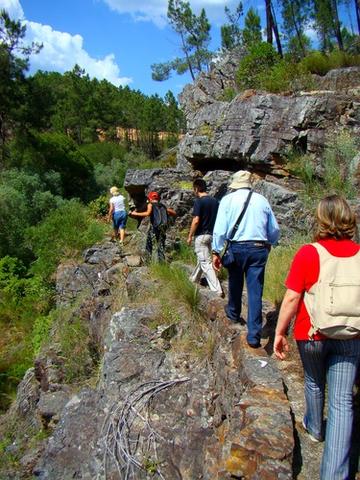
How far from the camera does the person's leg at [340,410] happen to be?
8.26 feet

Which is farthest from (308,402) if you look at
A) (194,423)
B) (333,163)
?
(333,163)

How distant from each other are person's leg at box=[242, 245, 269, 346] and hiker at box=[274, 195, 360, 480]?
4.03 ft

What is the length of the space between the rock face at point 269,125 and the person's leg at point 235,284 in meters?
7.16

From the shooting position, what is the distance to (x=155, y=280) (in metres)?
6.44

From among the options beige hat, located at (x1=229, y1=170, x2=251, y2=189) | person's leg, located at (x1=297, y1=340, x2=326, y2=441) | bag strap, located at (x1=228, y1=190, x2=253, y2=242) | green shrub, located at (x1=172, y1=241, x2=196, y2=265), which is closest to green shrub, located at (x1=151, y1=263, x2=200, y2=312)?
green shrub, located at (x1=172, y1=241, x2=196, y2=265)

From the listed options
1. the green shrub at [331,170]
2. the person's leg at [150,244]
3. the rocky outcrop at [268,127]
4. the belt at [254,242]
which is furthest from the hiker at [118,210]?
the belt at [254,242]

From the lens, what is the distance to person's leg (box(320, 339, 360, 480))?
252cm

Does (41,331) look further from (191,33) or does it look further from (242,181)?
(191,33)

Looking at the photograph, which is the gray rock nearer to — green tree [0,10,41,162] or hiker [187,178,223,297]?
hiker [187,178,223,297]

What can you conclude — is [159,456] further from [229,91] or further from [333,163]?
[229,91]

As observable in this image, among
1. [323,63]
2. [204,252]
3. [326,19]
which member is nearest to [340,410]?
[204,252]

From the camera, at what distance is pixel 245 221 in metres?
3.99

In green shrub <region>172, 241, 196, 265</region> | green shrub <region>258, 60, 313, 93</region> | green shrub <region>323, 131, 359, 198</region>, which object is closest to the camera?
green shrub <region>172, 241, 196, 265</region>

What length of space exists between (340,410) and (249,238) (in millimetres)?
1770
